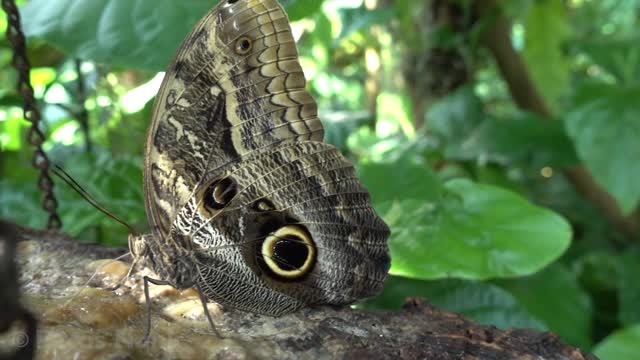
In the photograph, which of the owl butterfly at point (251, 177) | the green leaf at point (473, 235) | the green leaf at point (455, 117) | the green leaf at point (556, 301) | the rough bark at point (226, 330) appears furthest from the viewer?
the green leaf at point (455, 117)

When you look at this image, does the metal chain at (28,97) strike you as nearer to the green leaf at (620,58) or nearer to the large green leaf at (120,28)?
the large green leaf at (120,28)

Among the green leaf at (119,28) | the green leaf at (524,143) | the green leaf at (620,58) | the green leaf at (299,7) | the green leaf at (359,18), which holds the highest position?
the green leaf at (359,18)

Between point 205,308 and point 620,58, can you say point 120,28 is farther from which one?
point 620,58

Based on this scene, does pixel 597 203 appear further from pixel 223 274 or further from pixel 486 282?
pixel 223 274

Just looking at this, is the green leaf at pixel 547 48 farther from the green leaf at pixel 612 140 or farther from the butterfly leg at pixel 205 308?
the butterfly leg at pixel 205 308

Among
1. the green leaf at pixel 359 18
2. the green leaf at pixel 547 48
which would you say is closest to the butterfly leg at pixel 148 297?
the green leaf at pixel 359 18

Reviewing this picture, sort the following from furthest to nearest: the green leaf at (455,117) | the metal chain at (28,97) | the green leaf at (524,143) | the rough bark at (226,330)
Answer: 1. the green leaf at (455,117)
2. the green leaf at (524,143)
3. the metal chain at (28,97)
4. the rough bark at (226,330)

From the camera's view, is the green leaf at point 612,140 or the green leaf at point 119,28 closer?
the green leaf at point 119,28

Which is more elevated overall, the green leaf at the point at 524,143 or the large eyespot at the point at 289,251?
the green leaf at the point at 524,143
